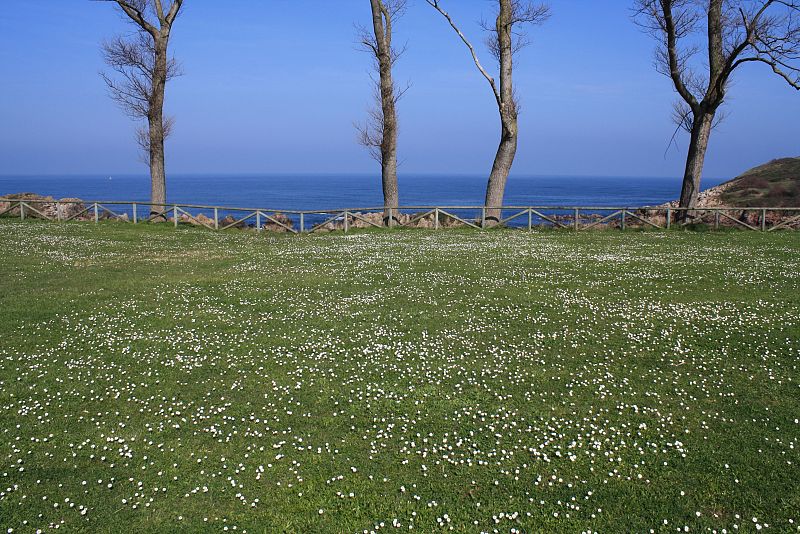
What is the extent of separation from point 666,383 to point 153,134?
35183 millimetres

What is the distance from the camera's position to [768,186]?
48.6 metres

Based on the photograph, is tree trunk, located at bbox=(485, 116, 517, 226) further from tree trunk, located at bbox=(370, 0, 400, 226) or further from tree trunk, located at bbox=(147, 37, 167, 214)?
tree trunk, located at bbox=(147, 37, 167, 214)

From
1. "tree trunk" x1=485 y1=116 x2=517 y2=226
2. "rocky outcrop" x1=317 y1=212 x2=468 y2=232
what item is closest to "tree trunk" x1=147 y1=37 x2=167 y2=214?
"rocky outcrop" x1=317 y1=212 x2=468 y2=232

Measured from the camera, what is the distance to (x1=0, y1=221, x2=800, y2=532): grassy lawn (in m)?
6.30

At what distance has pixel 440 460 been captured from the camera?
719cm

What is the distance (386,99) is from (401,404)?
1142 inches

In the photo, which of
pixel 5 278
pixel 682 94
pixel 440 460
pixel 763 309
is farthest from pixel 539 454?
pixel 682 94

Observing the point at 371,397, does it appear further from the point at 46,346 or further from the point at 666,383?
the point at 46,346

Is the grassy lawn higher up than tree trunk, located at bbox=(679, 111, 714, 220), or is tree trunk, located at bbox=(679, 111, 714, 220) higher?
tree trunk, located at bbox=(679, 111, 714, 220)

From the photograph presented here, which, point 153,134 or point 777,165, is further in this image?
point 777,165

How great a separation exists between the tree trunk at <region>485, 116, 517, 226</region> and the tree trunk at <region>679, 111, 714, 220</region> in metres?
9.89

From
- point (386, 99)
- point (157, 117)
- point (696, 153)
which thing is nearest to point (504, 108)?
point (386, 99)

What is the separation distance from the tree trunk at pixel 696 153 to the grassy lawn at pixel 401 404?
678 inches

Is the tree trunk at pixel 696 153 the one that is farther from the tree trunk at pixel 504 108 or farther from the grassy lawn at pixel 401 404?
the grassy lawn at pixel 401 404
